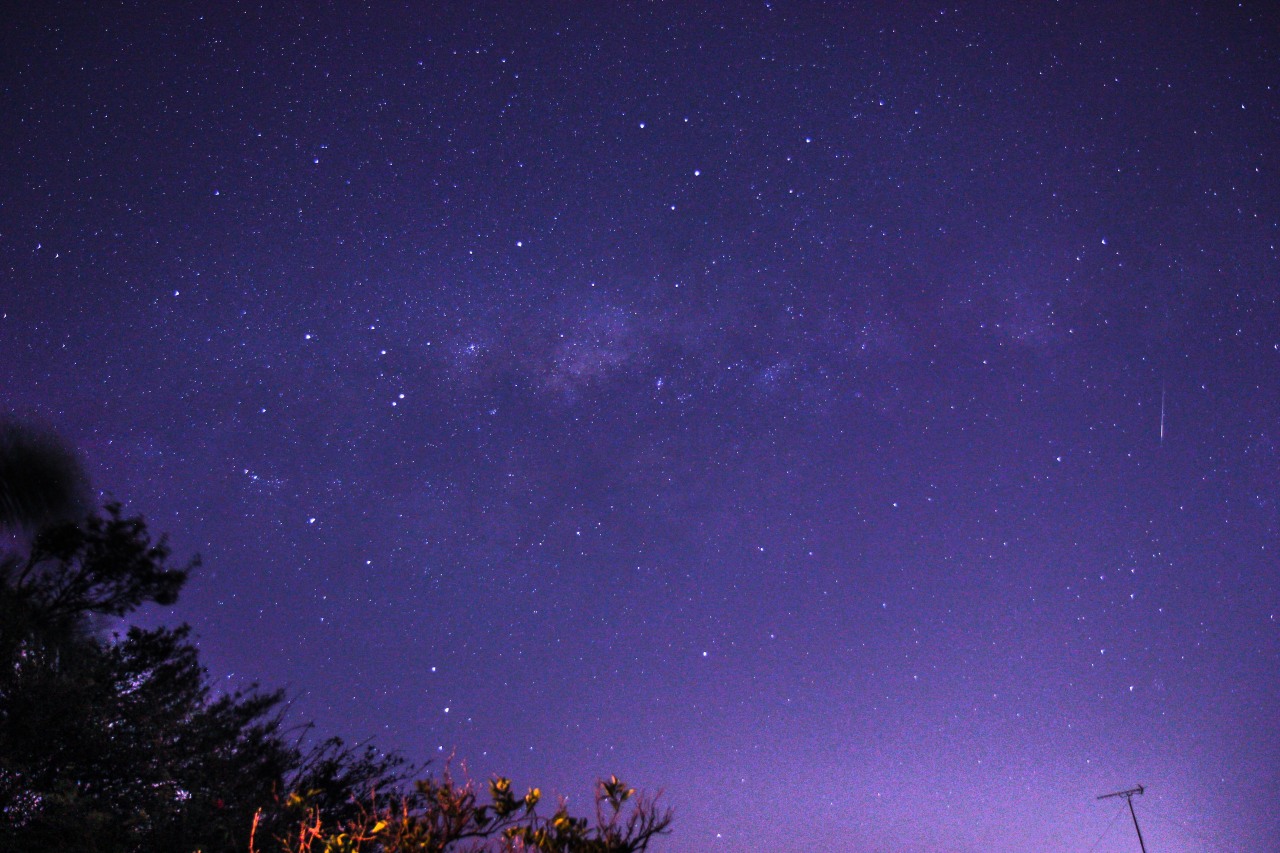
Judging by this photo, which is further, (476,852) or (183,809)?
(183,809)

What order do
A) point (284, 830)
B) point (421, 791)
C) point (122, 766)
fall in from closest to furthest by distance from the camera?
point (421, 791) → point (122, 766) → point (284, 830)

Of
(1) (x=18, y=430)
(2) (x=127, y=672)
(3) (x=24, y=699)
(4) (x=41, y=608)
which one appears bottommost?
(3) (x=24, y=699)

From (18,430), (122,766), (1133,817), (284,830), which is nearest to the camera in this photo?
(122,766)

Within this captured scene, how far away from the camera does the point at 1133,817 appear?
110ft

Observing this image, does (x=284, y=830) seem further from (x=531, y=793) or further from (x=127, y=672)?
(x=531, y=793)

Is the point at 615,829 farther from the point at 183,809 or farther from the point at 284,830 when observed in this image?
the point at 284,830

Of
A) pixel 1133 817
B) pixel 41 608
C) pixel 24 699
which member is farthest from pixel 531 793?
pixel 1133 817

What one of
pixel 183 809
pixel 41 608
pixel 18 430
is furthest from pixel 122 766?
pixel 18 430

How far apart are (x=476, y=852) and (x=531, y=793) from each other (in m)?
0.77

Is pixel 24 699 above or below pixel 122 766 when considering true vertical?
above

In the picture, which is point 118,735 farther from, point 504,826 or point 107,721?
point 504,826

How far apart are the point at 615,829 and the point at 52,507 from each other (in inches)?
384

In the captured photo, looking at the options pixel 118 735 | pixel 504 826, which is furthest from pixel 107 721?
pixel 504 826

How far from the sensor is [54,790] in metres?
8.16
